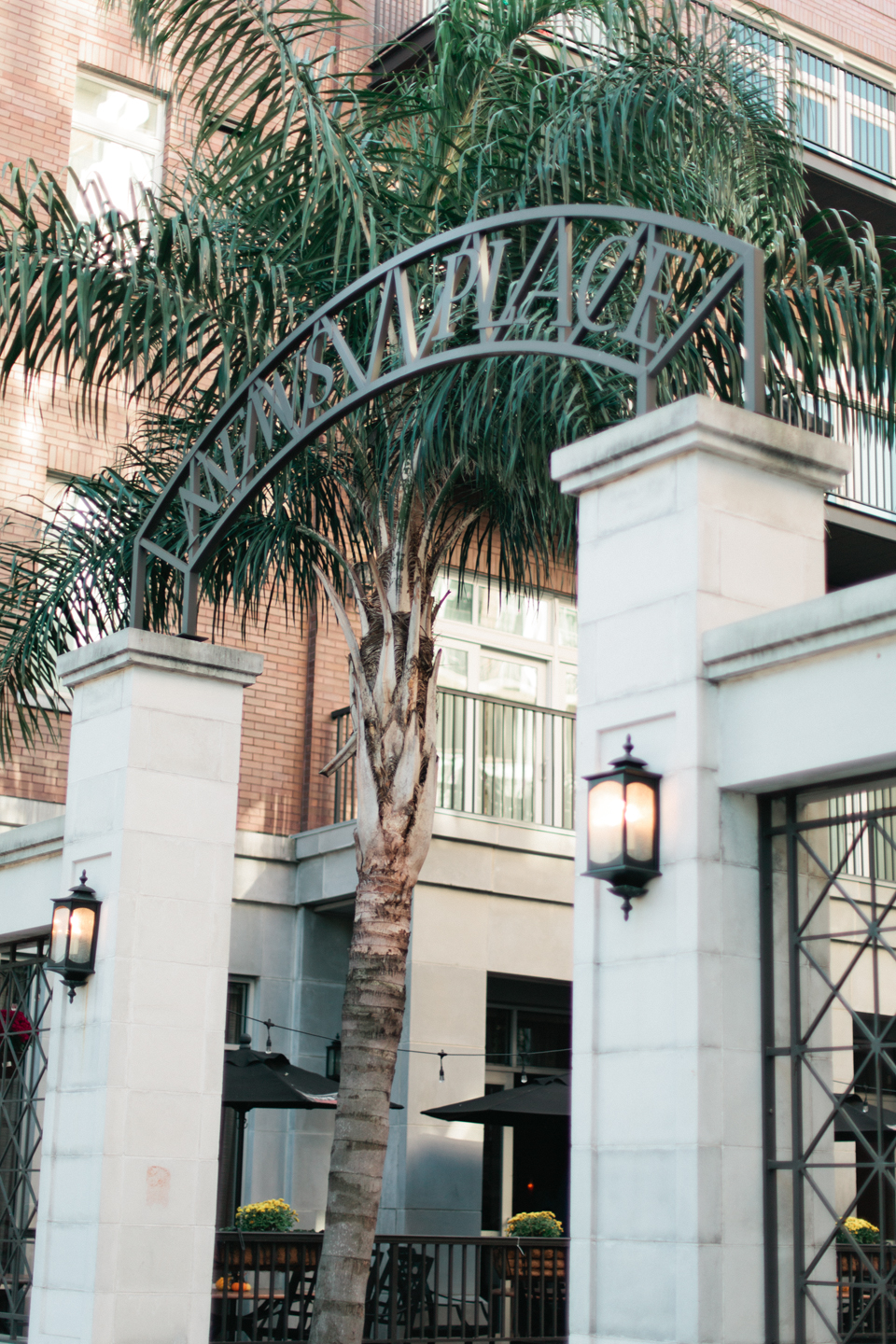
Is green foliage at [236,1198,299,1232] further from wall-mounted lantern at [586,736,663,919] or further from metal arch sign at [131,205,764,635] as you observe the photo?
wall-mounted lantern at [586,736,663,919]

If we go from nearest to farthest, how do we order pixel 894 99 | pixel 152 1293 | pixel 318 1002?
pixel 152 1293 < pixel 318 1002 < pixel 894 99

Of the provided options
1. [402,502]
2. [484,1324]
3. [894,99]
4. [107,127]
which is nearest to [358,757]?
[402,502]

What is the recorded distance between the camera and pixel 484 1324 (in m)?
13.6

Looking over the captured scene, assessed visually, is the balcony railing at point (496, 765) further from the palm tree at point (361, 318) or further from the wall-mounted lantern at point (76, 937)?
the wall-mounted lantern at point (76, 937)

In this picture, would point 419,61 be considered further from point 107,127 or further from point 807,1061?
point 807,1061

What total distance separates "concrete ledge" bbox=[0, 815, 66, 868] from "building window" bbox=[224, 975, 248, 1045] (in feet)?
23.1

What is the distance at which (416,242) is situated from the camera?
427 inches

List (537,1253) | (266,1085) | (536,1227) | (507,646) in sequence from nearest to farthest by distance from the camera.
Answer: (266,1085), (537,1253), (536,1227), (507,646)

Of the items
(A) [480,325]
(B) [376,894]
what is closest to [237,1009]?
(B) [376,894]

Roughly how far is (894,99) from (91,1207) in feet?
61.5

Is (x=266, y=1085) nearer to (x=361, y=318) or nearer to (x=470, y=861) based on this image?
(x=470, y=861)

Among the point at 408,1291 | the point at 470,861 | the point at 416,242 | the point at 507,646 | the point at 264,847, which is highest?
the point at 416,242

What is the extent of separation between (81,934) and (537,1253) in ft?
23.9

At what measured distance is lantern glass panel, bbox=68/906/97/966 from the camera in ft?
26.4
